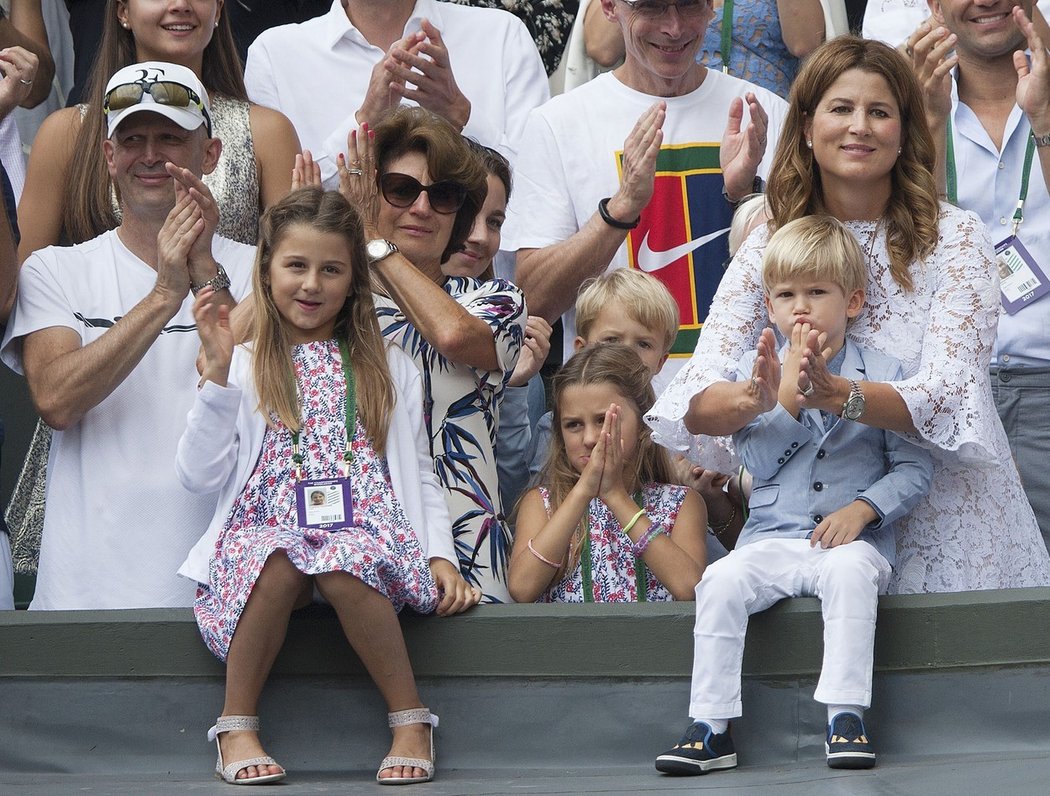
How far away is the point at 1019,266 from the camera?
5.15m

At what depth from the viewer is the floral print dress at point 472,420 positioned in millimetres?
4504

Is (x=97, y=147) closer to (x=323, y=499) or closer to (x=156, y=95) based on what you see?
(x=156, y=95)

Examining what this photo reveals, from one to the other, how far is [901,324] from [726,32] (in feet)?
7.25

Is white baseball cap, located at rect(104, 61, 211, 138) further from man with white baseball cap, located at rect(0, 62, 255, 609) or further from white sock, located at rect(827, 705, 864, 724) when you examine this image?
white sock, located at rect(827, 705, 864, 724)

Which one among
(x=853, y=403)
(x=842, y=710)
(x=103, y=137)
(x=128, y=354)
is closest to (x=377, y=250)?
(x=128, y=354)

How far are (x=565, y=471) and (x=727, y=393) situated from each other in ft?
A: 2.13

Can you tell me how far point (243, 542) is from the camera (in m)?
4.08

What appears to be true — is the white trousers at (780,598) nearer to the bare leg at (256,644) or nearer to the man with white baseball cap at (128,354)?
the bare leg at (256,644)

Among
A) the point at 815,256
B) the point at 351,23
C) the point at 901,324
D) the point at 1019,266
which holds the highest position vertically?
the point at 351,23

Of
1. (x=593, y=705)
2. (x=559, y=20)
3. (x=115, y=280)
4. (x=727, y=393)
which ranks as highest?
(x=559, y=20)

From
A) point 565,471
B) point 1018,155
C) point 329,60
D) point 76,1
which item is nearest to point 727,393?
point 565,471

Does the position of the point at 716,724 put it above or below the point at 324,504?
below

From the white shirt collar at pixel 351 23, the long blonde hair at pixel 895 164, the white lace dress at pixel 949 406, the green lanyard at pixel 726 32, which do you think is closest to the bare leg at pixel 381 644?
the white lace dress at pixel 949 406

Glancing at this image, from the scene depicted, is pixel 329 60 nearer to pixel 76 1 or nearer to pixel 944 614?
pixel 76 1
